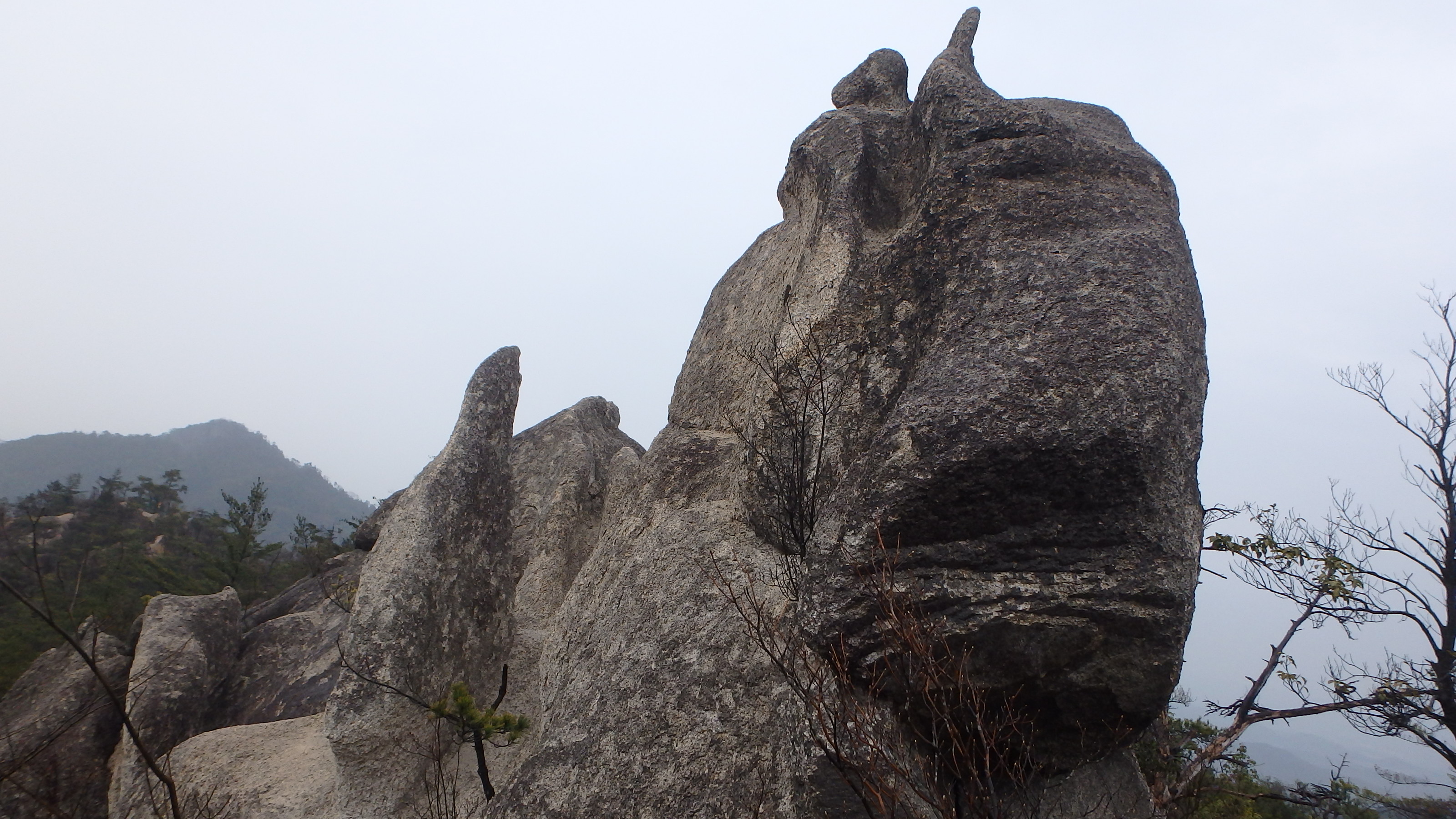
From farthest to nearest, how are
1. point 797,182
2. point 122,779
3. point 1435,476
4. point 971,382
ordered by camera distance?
point 1435,476 → point 797,182 → point 122,779 → point 971,382

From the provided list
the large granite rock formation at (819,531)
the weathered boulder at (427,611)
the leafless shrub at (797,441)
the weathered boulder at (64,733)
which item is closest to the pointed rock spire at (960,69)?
the large granite rock formation at (819,531)

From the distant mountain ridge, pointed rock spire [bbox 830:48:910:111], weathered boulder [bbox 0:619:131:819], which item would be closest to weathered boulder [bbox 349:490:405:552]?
weathered boulder [bbox 0:619:131:819]

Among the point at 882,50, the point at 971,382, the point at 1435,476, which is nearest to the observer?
the point at 971,382

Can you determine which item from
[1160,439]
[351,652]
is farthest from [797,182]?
[351,652]

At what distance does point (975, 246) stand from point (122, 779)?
7955 millimetres

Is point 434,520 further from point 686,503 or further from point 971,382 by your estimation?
point 971,382

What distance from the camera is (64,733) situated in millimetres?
6043

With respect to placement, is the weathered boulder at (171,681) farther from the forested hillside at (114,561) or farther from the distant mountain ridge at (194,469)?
the distant mountain ridge at (194,469)

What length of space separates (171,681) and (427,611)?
3097 mm

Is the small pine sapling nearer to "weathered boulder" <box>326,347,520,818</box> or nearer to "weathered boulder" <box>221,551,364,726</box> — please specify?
"weathered boulder" <box>326,347,520,818</box>

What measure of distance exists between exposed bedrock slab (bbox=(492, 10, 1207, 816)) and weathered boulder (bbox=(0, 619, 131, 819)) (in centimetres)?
410

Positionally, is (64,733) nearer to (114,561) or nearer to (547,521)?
(547,521)

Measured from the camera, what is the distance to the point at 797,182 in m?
8.07

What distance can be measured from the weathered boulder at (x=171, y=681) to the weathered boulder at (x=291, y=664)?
6.3 inches
